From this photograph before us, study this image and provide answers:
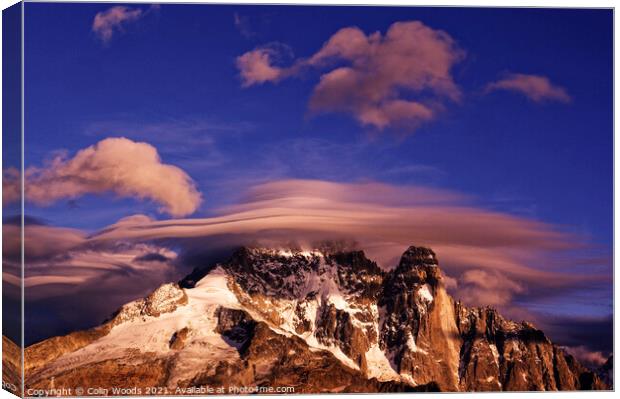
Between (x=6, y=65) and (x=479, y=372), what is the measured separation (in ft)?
68.5

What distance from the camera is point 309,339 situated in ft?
222

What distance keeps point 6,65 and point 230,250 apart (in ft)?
38.3

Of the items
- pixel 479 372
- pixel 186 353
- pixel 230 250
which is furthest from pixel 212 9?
pixel 479 372

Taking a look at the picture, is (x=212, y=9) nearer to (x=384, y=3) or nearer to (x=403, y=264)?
(x=384, y=3)

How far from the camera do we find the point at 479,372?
198ft

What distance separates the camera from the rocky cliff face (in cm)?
5809

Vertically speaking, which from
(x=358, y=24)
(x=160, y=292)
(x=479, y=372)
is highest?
(x=358, y=24)

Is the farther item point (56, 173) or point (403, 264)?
point (403, 264)

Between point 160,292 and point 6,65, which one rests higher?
point 6,65

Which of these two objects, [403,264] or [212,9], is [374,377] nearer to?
[403,264]

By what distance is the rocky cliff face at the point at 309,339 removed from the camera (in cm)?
5809

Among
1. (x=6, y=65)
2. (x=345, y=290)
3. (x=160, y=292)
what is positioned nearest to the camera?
(x=6, y=65)

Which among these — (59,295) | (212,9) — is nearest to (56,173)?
(59,295)

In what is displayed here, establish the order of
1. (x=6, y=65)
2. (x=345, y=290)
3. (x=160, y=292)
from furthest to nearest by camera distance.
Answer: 1. (x=345, y=290)
2. (x=160, y=292)
3. (x=6, y=65)
